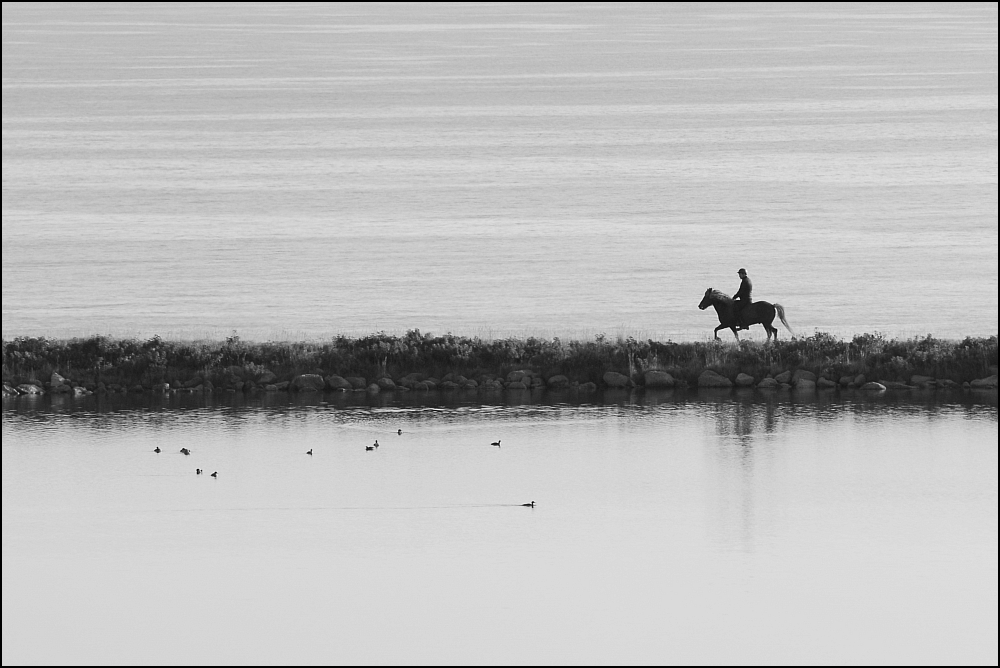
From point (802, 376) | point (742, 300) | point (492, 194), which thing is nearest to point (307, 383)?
point (802, 376)

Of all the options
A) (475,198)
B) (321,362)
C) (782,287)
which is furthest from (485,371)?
(475,198)

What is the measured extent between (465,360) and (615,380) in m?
2.76

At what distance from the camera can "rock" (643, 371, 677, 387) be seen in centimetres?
3225

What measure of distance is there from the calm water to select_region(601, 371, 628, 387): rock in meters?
11.4

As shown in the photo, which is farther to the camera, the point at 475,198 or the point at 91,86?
the point at 91,86

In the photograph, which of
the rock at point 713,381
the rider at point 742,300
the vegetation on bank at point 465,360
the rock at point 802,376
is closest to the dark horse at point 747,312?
the rider at point 742,300

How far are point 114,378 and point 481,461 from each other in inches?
366

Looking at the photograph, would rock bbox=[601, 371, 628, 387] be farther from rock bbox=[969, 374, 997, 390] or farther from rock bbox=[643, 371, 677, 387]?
rock bbox=[969, 374, 997, 390]

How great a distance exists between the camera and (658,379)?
32.3m

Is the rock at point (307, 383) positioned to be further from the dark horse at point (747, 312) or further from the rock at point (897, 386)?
the rock at point (897, 386)

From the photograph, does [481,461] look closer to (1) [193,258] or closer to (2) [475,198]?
(1) [193,258]

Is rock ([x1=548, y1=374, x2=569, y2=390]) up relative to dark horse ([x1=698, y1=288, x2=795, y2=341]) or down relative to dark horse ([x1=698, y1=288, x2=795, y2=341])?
down

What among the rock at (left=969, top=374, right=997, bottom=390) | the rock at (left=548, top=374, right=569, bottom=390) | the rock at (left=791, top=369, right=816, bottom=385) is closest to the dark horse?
the rock at (left=791, top=369, right=816, bottom=385)

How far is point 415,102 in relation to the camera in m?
130
